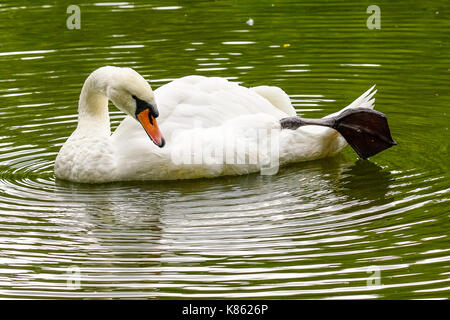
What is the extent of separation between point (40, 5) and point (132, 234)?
10.4 metres

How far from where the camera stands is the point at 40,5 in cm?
1869

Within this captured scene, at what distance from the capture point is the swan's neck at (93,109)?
10.8 m

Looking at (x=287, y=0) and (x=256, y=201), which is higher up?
(x=287, y=0)

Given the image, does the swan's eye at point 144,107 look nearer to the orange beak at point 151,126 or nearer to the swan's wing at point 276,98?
the orange beak at point 151,126

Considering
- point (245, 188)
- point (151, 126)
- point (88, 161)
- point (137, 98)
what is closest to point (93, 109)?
point (88, 161)

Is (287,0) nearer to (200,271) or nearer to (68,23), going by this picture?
(68,23)

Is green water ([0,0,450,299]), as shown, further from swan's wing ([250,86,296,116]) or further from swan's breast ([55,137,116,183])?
swan's wing ([250,86,296,116])

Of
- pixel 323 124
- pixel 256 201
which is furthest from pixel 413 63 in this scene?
pixel 256 201

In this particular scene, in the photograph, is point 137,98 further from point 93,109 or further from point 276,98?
point 276,98

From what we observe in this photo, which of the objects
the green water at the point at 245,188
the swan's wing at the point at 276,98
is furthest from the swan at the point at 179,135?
the swan's wing at the point at 276,98

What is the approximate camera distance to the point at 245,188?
10273 mm

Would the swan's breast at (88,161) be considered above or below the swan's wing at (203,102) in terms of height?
below

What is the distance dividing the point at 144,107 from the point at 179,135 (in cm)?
43

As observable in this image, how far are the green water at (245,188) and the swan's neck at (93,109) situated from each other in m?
0.58
